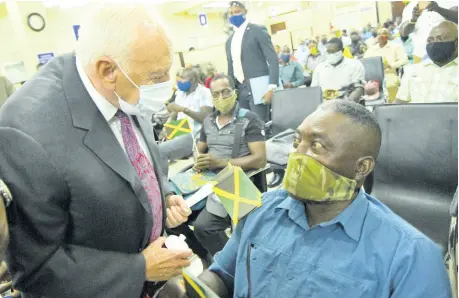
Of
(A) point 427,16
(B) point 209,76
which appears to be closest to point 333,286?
(A) point 427,16

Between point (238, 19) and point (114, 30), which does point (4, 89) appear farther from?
point (114, 30)

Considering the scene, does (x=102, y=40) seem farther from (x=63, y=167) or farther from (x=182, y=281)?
(x=182, y=281)

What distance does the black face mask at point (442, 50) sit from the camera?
7.89 ft

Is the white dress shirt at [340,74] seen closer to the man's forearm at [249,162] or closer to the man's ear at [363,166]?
the man's forearm at [249,162]

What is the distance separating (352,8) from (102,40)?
10.6 m

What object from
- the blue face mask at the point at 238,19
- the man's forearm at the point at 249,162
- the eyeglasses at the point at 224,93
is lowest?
the man's forearm at the point at 249,162

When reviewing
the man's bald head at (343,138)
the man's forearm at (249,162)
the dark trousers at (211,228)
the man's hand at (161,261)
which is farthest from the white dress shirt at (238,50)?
the man's hand at (161,261)

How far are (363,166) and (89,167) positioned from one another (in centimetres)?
78

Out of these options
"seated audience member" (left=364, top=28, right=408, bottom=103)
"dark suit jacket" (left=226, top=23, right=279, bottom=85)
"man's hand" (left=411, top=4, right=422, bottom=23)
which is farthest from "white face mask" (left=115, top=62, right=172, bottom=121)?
"seated audience member" (left=364, top=28, right=408, bottom=103)

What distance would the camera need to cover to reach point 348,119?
40.9 inches

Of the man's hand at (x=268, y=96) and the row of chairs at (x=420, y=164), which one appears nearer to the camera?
the row of chairs at (x=420, y=164)

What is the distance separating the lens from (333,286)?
3.06ft

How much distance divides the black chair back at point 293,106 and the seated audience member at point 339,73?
1.06m

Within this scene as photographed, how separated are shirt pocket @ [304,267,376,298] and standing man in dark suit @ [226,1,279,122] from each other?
2.44m
